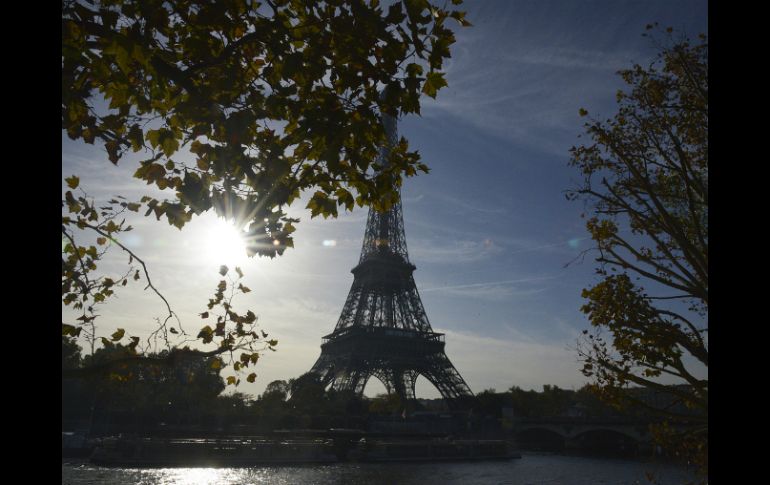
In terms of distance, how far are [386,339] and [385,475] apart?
22.7 metres

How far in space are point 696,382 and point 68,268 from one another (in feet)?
24.0

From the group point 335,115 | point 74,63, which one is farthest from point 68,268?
point 335,115

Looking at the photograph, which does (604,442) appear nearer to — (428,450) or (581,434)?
(581,434)

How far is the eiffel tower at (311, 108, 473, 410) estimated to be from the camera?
217 ft

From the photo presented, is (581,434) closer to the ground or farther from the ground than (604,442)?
farther from the ground

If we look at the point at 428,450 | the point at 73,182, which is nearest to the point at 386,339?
the point at 428,450

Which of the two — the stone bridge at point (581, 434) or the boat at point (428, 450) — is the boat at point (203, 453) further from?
the stone bridge at point (581, 434)

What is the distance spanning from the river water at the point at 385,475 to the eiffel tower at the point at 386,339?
551 inches

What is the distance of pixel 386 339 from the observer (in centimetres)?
6675

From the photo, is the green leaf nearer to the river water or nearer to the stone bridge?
the river water

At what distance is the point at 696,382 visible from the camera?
6859 millimetres

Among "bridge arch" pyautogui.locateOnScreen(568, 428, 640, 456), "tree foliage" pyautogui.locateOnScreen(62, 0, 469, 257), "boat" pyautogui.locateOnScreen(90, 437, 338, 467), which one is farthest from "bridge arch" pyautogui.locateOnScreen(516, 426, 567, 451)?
"tree foliage" pyautogui.locateOnScreen(62, 0, 469, 257)
